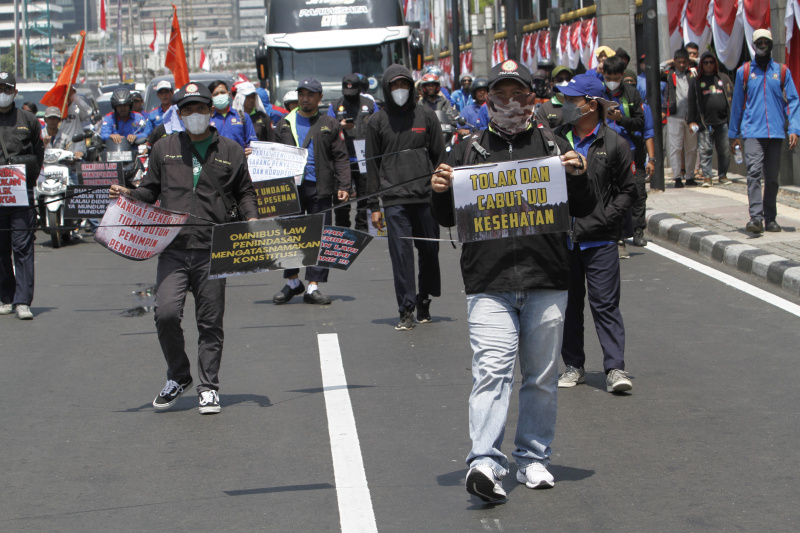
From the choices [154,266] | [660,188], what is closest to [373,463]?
[154,266]

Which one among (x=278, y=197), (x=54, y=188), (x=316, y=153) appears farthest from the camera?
(x=54, y=188)

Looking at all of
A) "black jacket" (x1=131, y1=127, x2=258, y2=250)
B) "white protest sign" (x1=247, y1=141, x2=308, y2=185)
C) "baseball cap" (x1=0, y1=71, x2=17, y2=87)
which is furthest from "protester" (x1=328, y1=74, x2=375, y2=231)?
"black jacket" (x1=131, y1=127, x2=258, y2=250)

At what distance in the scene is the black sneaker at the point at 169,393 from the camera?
22.6 feet

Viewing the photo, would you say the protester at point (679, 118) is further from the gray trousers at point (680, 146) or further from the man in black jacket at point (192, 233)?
the man in black jacket at point (192, 233)

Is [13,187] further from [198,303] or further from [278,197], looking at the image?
[198,303]

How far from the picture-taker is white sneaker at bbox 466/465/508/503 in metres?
4.82

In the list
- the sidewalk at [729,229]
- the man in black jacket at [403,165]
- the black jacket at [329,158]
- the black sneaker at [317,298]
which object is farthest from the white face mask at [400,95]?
→ the sidewalk at [729,229]

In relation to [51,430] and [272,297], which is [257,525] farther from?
[272,297]

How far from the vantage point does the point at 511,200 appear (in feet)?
16.6

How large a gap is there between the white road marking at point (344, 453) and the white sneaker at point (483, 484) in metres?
0.44

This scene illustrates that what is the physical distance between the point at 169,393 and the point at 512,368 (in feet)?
8.70

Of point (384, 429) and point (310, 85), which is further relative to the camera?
point (310, 85)

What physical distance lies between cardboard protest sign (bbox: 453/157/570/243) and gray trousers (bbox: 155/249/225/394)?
7.38 ft

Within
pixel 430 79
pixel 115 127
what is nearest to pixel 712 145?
pixel 430 79
